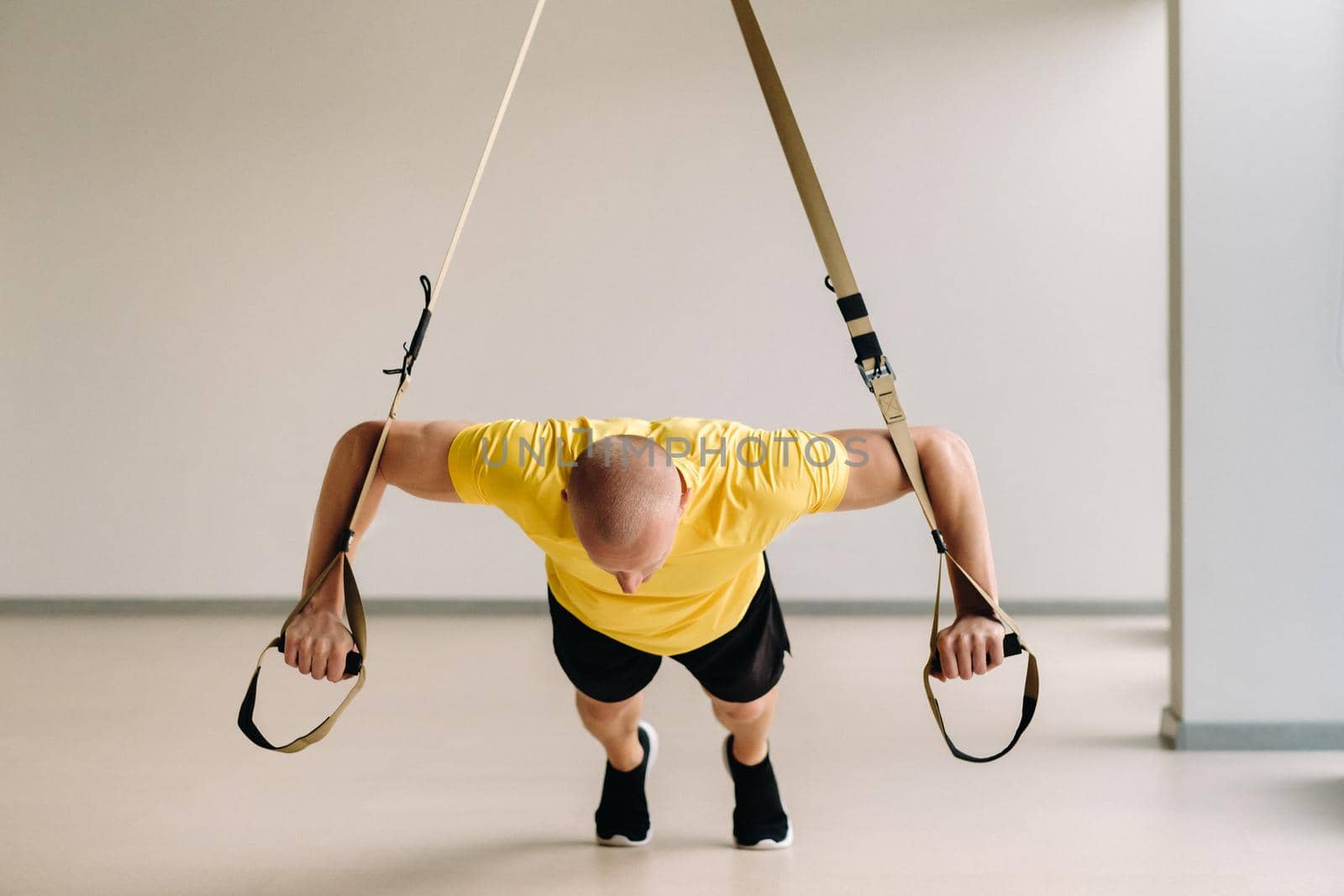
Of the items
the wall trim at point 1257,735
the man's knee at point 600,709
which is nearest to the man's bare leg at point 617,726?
the man's knee at point 600,709

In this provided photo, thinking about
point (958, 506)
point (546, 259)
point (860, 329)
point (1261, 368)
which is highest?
point (546, 259)

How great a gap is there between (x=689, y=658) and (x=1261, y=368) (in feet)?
6.53

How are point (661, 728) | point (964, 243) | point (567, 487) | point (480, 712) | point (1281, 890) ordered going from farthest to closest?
A: point (964, 243)
point (480, 712)
point (661, 728)
point (1281, 890)
point (567, 487)

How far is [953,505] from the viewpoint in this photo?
1794 millimetres

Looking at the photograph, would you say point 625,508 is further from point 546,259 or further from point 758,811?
point 546,259

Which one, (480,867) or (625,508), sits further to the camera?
(480,867)

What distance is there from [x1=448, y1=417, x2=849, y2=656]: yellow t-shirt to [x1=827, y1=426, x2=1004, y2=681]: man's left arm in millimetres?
44

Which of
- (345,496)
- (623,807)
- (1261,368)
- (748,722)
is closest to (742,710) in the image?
(748,722)

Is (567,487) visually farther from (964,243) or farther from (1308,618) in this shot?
(964,243)

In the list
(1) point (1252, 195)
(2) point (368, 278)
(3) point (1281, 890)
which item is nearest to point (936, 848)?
(3) point (1281, 890)

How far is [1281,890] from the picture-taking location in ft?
7.27

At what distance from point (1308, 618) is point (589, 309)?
3.49m

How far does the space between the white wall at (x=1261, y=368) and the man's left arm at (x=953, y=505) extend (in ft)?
5.53

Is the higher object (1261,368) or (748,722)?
(1261,368)
